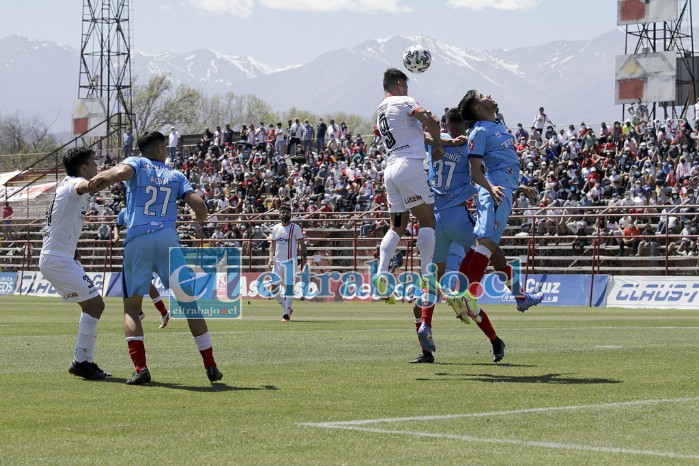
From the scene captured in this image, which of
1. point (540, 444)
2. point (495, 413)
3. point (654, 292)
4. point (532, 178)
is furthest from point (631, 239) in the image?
point (540, 444)

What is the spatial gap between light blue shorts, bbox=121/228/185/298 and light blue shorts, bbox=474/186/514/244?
3228mm

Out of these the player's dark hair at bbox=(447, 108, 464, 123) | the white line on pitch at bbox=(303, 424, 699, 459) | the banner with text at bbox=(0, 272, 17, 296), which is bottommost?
the banner with text at bbox=(0, 272, 17, 296)

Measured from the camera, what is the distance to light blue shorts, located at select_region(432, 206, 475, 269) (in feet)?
39.7

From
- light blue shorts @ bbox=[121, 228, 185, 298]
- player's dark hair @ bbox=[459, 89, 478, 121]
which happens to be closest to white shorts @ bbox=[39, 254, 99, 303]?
light blue shorts @ bbox=[121, 228, 185, 298]

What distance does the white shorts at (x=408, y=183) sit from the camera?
464 inches

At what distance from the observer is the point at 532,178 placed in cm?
3897

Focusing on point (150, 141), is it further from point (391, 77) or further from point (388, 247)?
point (388, 247)

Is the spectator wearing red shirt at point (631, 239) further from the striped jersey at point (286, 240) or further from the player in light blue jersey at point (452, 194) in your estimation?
the player in light blue jersey at point (452, 194)

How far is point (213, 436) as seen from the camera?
22.4 feet

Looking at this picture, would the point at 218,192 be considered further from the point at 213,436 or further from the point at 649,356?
the point at 213,436

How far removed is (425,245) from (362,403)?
3.89 metres

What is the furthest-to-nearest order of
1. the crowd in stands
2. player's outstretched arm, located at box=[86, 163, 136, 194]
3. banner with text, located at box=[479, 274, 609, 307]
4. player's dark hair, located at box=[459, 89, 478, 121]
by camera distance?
the crowd in stands → banner with text, located at box=[479, 274, 609, 307] → player's dark hair, located at box=[459, 89, 478, 121] → player's outstretched arm, located at box=[86, 163, 136, 194]

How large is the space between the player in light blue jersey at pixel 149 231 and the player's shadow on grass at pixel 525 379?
80.8 inches

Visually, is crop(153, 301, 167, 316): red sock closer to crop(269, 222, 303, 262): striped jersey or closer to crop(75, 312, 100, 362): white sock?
crop(269, 222, 303, 262): striped jersey
